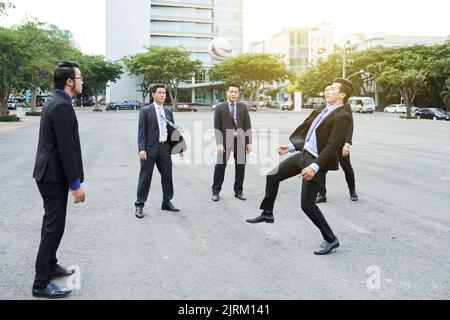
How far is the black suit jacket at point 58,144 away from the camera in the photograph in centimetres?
411

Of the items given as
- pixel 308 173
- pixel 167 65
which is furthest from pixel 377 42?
pixel 308 173

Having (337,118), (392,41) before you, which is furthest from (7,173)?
(392,41)

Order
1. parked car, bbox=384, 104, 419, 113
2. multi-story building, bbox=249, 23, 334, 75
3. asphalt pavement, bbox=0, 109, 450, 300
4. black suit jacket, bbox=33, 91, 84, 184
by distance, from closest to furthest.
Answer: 1. black suit jacket, bbox=33, 91, 84, 184
2. asphalt pavement, bbox=0, 109, 450, 300
3. parked car, bbox=384, 104, 419, 113
4. multi-story building, bbox=249, 23, 334, 75

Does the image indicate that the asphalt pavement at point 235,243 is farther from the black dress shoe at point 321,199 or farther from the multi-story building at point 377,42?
the multi-story building at point 377,42

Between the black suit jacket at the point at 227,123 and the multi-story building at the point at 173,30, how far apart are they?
3291 inches

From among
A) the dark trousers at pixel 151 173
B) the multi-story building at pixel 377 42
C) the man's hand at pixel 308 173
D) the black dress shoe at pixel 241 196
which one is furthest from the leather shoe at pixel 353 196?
the multi-story building at pixel 377 42

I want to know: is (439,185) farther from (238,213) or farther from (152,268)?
(152,268)

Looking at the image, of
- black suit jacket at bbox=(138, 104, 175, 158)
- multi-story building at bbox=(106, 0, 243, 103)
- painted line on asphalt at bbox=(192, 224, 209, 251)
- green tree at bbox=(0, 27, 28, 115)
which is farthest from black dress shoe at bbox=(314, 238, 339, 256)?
multi-story building at bbox=(106, 0, 243, 103)

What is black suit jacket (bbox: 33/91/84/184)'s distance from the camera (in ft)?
13.5

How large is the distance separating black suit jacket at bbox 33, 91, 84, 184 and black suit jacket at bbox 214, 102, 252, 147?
13.6 ft

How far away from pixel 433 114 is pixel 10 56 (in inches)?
1437

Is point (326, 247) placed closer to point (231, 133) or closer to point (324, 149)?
point (324, 149)

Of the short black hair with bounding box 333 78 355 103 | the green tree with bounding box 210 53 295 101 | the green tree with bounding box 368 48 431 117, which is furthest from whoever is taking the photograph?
the green tree with bounding box 210 53 295 101

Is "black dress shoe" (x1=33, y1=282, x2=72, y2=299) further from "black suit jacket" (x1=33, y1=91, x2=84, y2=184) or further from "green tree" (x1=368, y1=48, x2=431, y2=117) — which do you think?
"green tree" (x1=368, y1=48, x2=431, y2=117)
